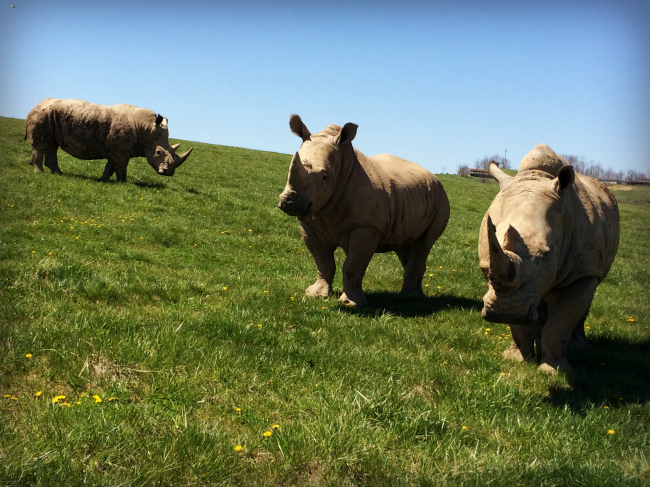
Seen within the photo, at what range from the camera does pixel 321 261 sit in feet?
26.4

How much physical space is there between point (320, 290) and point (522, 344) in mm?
3040

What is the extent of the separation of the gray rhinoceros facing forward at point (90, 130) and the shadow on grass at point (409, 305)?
10.4 meters

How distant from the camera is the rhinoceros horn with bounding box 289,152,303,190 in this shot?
622cm

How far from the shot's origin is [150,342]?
4.82 m

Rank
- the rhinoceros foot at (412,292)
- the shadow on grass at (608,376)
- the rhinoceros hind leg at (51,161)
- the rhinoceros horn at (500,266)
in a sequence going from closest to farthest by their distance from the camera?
the rhinoceros horn at (500,266)
the shadow on grass at (608,376)
the rhinoceros foot at (412,292)
the rhinoceros hind leg at (51,161)

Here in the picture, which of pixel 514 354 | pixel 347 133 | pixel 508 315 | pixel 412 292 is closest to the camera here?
pixel 508 315

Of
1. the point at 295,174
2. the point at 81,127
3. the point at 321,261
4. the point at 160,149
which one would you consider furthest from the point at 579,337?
the point at 81,127

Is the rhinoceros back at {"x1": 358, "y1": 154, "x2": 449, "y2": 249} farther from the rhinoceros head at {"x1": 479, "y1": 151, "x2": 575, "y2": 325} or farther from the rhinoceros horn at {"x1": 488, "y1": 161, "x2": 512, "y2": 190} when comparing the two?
the rhinoceros head at {"x1": 479, "y1": 151, "x2": 575, "y2": 325}

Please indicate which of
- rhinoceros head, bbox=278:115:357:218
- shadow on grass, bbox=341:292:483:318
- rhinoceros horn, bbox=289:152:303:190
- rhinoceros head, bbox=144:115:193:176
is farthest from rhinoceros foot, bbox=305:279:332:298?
rhinoceros head, bbox=144:115:193:176

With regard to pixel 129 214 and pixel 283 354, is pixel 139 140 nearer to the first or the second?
pixel 129 214

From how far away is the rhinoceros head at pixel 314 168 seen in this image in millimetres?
6430

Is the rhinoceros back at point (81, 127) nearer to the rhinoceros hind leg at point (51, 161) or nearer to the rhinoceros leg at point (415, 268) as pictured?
the rhinoceros hind leg at point (51, 161)

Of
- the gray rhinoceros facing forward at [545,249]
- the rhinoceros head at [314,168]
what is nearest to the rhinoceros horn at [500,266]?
the gray rhinoceros facing forward at [545,249]

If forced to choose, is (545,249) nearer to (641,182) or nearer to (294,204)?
(641,182)
